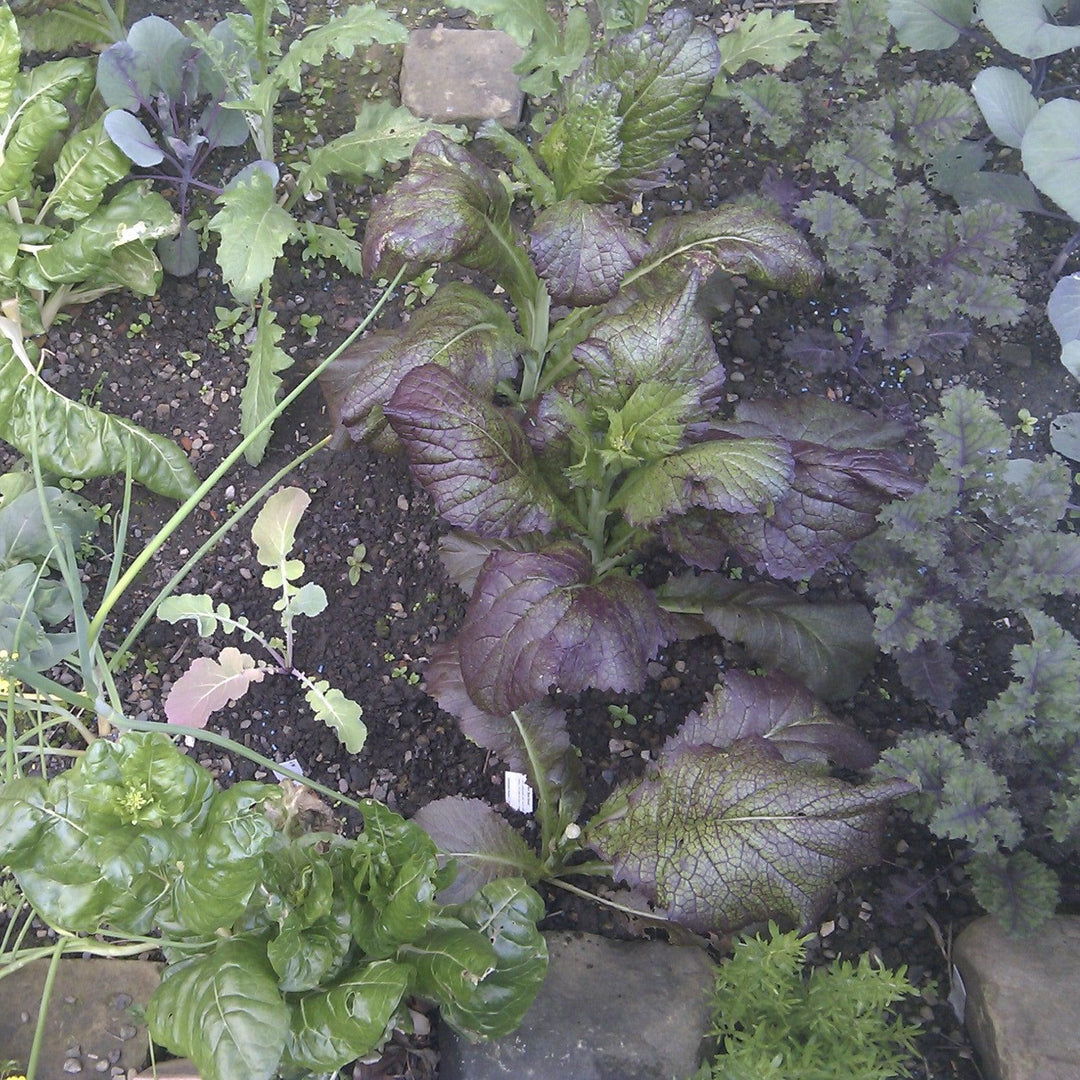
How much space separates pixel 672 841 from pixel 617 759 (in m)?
0.41

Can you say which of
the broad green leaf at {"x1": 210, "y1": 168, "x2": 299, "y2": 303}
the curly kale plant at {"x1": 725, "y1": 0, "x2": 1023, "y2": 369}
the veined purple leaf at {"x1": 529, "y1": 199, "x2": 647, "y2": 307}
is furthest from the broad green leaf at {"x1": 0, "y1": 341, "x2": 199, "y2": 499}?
the curly kale plant at {"x1": 725, "y1": 0, "x2": 1023, "y2": 369}

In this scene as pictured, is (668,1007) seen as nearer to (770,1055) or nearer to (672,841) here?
(770,1055)

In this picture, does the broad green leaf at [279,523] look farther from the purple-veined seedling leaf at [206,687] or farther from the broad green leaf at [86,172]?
the broad green leaf at [86,172]

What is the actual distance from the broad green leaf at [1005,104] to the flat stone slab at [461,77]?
1.08m

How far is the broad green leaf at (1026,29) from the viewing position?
7.04 ft

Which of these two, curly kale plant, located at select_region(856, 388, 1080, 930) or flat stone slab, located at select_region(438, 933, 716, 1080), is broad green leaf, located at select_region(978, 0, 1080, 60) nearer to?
curly kale plant, located at select_region(856, 388, 1080, 930)

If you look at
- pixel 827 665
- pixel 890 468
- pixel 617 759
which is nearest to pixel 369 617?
pixel 617 759

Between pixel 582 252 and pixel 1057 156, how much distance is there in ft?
3.69

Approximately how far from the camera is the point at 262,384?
2.15 meters

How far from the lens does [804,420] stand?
6.31 feet

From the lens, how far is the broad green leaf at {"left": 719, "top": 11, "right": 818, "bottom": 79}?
86.9 inches

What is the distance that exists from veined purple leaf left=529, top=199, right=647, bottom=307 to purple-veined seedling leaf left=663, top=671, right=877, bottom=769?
716 millimetres

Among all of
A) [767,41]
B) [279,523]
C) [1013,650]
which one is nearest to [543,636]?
[279,523]

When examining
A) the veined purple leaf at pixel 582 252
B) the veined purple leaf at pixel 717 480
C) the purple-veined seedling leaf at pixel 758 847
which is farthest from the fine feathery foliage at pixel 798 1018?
the veined purple leaf at pixel 582 252
